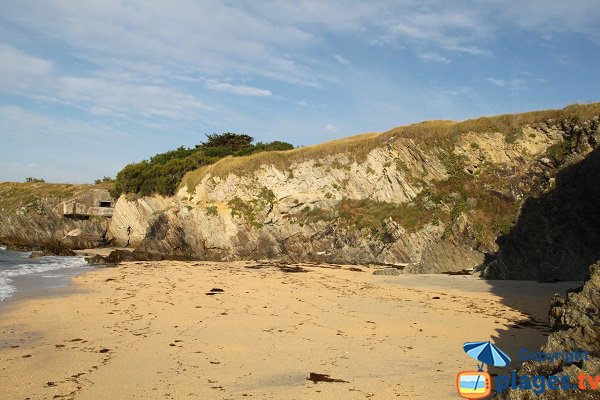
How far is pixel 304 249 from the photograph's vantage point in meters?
28.5

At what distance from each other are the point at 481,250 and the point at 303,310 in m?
13.9

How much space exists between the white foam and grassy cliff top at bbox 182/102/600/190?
10.7 m

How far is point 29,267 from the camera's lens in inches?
866

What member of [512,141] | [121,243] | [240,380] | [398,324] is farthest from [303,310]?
[121,243]

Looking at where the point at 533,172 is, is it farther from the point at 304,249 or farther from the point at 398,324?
the point at 398,324

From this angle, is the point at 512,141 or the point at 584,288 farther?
the point at 512,141

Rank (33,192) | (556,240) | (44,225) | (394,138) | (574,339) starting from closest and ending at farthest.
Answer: (574,339)
(556,240)
(394,138)
(44,225)
(33,192)

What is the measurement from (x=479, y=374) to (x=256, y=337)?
474 cm

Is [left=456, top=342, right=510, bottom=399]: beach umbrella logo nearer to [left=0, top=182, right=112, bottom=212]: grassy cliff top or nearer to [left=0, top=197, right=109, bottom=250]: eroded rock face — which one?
[left=0, top=197, right=109, bottom=250]: eroded rock face

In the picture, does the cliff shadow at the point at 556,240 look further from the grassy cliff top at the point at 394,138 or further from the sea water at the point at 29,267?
the sea water at the point at 29,267

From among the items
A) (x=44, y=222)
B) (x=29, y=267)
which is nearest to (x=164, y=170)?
(x=44, y=222)

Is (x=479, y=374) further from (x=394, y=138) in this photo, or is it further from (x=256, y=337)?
(x=394, y=138)

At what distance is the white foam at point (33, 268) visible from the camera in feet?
50.2

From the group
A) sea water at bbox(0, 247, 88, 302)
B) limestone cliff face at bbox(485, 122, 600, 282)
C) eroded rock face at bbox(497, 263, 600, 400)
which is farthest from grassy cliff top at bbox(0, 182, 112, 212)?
eroded rock face at bbox(497, 263, 600, 400)
